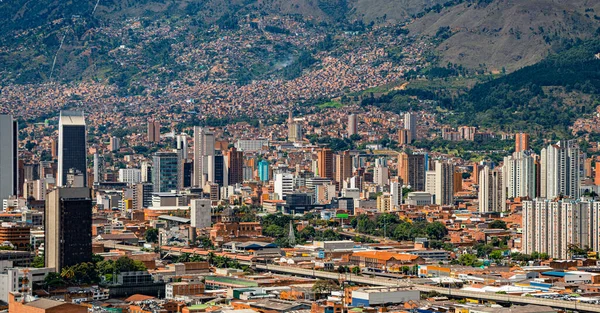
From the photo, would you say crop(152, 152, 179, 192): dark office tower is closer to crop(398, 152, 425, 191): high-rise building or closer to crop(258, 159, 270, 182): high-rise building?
crop(258, 159, 270, 182): high-rise building

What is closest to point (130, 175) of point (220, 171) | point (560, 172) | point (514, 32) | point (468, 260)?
point (220, 171)

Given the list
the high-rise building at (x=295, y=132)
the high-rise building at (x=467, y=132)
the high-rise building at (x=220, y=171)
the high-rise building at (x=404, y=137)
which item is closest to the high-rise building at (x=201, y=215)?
the high-rise building at (x=220, y=171)

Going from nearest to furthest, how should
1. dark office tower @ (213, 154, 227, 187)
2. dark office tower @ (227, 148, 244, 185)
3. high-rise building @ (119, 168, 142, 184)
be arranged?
high-rise building @ (119, 168, 142, 184) → dark office tower @ (213, 154, 227, 187) → dark office tower @ (227, 148, 244, 185)

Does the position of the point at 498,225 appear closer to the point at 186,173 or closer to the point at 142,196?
the point at 142,196

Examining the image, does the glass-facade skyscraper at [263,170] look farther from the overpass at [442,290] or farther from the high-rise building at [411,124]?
the overpass at [442,290]

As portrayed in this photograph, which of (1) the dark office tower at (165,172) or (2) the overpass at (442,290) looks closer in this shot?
(2) the overpass at (442,290)

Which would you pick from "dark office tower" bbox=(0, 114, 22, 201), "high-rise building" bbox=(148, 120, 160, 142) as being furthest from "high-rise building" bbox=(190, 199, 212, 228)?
"high-rise building" bbox=(148, 120, 160, 142)
